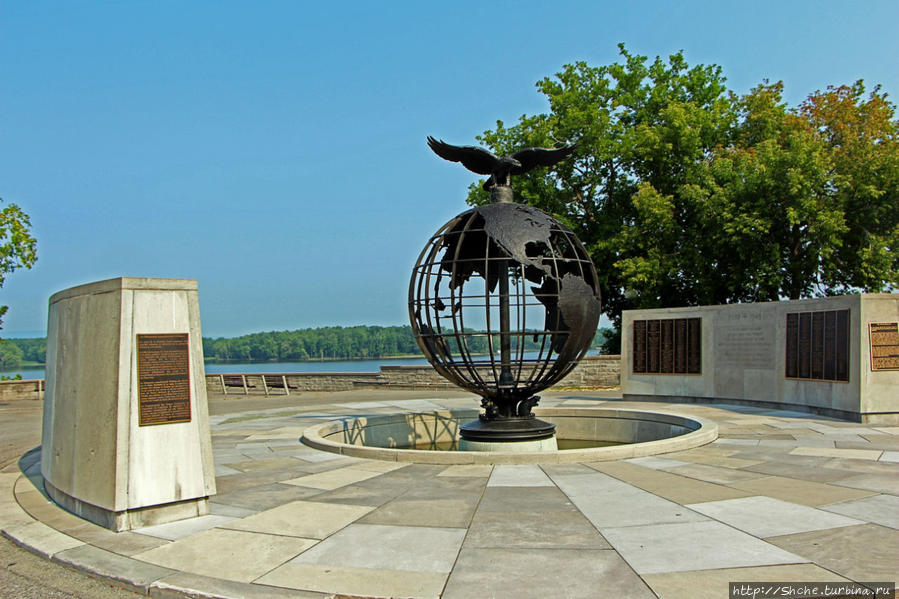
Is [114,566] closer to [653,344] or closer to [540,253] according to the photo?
[540,253]

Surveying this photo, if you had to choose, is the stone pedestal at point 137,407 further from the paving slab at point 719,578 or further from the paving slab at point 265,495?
the paving slab at point 719,578

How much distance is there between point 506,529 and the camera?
19.5 feet

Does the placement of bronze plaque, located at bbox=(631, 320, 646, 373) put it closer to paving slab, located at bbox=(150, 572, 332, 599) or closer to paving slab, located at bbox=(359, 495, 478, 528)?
paving slab, located at bbox=(359, 495, 478, 528)

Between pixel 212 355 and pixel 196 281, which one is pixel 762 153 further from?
pixel 212 355

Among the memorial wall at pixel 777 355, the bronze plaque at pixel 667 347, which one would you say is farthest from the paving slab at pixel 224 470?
the bronze plaque at pixel 667 347

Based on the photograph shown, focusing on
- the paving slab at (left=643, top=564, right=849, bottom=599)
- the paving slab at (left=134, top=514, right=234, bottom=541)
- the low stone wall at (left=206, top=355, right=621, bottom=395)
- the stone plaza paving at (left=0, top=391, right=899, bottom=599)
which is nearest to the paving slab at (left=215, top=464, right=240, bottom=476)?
the stone plaza paving at (left=0, top=391, right=899, bottom=599)

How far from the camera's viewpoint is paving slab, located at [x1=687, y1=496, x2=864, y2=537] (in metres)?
5.74

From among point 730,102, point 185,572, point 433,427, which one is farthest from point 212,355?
point 185,572

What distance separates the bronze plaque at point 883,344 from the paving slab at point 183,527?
11.9 m

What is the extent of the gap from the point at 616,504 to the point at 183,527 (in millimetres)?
4080

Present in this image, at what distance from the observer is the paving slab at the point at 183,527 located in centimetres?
599

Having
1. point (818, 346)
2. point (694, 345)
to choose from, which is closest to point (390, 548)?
point (818, 346)

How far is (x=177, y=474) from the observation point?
6.43 metres

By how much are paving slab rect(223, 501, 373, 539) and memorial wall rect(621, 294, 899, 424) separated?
1066 cm
